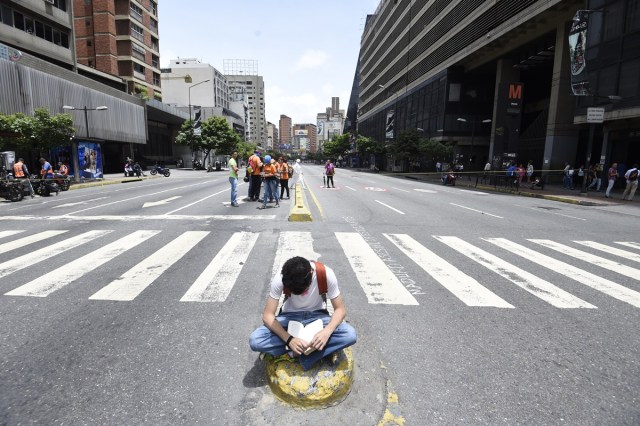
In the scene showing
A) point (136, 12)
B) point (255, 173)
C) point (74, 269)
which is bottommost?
point (74, 269)

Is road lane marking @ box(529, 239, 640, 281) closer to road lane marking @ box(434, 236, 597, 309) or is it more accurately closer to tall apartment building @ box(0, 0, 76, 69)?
road lane marking @ box(434, 236, 597, 309)

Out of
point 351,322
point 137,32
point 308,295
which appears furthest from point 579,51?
point 137,32

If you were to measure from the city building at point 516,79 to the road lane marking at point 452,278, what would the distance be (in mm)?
18675

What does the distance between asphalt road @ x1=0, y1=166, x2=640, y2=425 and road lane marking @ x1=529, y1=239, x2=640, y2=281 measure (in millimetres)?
53

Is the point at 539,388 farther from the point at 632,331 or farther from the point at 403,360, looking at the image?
Answer: the point at 632,331

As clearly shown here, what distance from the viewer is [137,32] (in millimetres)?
52062

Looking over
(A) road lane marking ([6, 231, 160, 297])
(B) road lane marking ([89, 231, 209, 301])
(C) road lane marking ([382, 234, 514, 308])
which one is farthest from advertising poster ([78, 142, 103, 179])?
(C) road lane marking ([382, 234, 514, 308])

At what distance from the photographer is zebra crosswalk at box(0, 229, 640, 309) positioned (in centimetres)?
509

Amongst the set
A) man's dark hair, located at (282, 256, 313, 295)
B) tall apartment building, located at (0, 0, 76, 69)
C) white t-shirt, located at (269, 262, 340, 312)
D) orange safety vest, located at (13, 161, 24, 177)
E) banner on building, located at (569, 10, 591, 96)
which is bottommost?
white t-shirt, located at (269, 262, 340, 312)

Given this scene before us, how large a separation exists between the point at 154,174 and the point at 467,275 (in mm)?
39991

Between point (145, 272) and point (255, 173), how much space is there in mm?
8657

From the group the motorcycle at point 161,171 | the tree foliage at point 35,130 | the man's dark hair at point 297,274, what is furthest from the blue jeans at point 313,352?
the motorcycle at point 161,171

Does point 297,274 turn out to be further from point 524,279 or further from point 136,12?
point 136,12

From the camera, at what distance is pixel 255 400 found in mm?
2889
